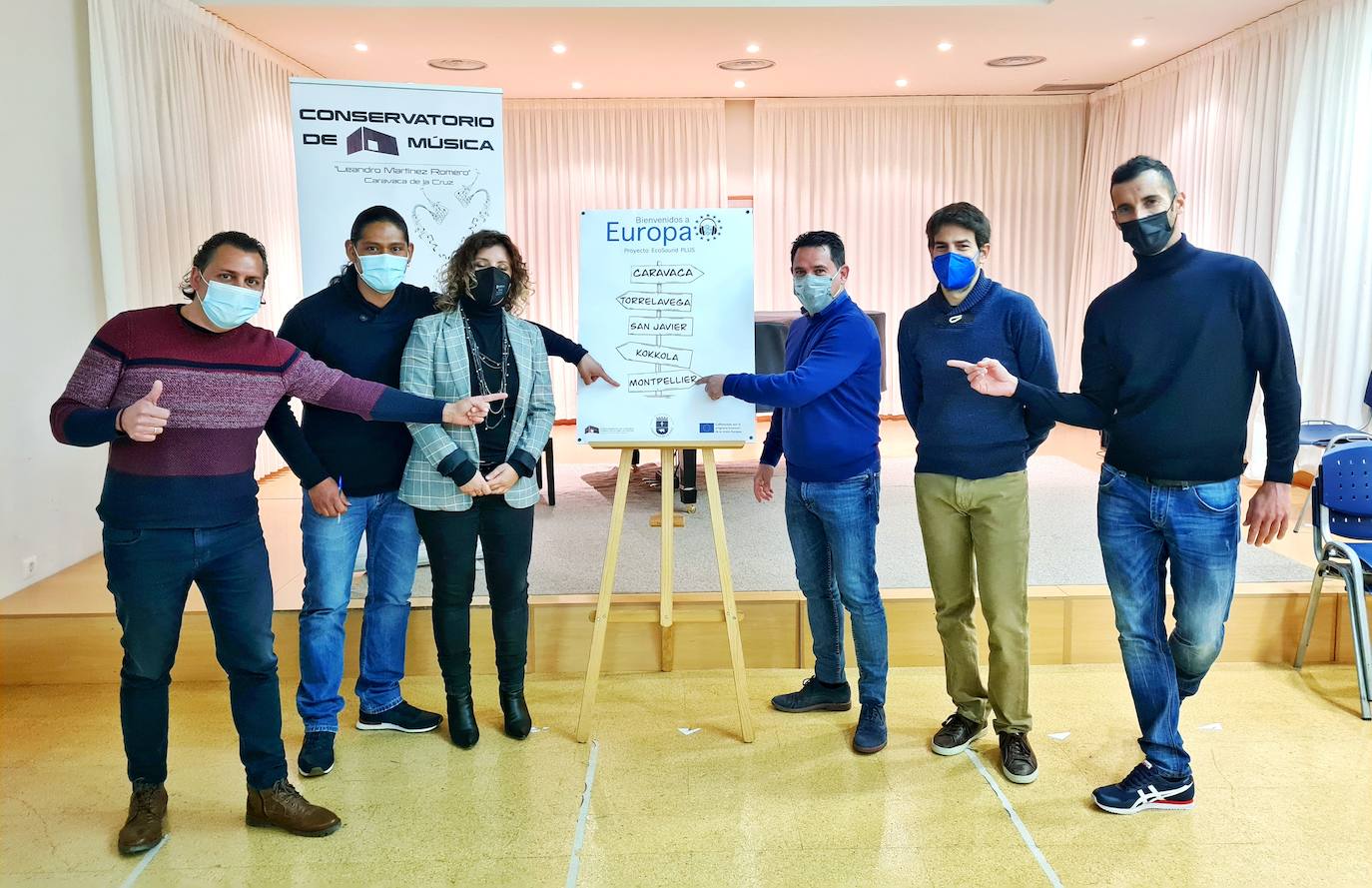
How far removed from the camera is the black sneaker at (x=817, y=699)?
3428mm

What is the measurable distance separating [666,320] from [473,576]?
1.01 meters

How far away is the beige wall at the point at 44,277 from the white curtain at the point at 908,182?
20.3 feet

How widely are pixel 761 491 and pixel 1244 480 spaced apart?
16.1 ft

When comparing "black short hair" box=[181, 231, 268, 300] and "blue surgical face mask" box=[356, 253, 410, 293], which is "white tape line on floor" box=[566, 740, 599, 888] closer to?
"blue surgical face mask" box=[356, 253, 410, 293]

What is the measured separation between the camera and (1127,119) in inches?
344

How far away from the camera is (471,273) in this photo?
2.98 m

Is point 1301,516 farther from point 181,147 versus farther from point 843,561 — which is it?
point 181,147

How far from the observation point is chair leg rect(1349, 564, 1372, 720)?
11.0ft

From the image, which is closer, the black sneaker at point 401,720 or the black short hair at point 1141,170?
the black short hair at point 1141,170

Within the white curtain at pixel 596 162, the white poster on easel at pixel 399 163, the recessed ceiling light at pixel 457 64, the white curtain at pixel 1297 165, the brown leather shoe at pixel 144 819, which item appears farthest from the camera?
the white curtain at pixel 596 162

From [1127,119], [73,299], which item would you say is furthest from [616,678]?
[1127,119]

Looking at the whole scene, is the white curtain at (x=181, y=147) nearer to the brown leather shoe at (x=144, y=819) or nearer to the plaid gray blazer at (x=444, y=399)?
the plaid gray blazer at (x=444, y=399)

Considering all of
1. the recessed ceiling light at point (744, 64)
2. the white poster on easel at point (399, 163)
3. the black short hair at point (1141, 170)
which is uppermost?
the recessed ceiling light at point (744, 64)

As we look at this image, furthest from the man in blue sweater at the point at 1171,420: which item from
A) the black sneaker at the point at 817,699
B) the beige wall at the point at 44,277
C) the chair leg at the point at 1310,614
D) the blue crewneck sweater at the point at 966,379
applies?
the beige wall at the point at 44,277
